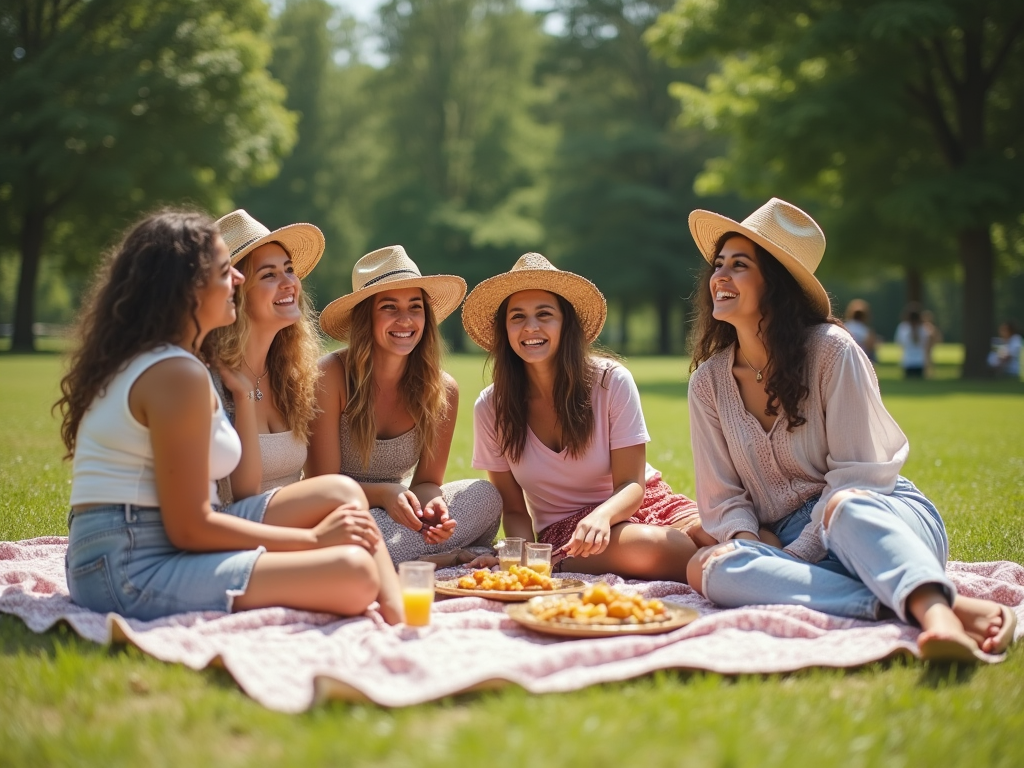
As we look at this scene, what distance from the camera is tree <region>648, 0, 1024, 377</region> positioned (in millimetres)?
19828

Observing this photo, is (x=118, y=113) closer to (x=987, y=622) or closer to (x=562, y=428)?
(x=562, y=428)

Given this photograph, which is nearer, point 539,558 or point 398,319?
point 539,558

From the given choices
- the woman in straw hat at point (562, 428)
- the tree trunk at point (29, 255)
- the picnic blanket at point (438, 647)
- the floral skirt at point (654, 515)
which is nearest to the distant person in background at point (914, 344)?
the floral skirt at point (654, 515)

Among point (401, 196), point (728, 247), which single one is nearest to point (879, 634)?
point (728, 247)

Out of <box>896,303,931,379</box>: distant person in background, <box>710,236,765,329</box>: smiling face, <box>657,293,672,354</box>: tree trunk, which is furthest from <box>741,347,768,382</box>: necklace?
<box>657,293,672,354</box>: tree trunk

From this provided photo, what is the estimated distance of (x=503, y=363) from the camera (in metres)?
5.62

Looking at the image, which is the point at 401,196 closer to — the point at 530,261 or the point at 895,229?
the point at 895,229

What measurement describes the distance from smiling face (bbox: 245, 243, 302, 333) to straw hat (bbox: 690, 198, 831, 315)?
214 centimetres

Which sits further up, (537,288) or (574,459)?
(537,288)

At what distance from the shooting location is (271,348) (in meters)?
5.17

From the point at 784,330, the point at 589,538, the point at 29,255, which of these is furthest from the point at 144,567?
the point at 29,255

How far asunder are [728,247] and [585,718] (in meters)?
2.68

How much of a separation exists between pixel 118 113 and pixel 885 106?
808 inches

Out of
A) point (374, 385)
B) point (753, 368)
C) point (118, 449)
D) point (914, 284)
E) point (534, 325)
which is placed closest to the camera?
point (118, 449)
